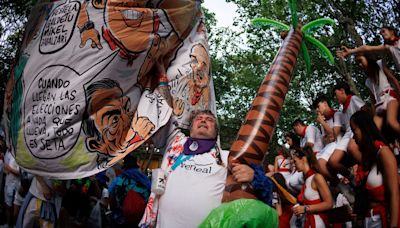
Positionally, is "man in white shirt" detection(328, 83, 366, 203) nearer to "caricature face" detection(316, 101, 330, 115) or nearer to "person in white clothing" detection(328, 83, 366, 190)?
"person in white clothing" detection(328, 83, 366, 190)

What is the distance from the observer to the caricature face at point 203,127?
3.38m

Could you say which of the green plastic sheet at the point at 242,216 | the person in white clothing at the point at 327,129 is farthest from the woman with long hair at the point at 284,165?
the green plastic sheet at the point at 242,216

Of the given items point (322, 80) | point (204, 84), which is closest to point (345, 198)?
point (204, 84)

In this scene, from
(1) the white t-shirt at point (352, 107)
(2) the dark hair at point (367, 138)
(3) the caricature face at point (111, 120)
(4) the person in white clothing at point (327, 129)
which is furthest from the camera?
(1) the white t-shirt at point (352, 107)

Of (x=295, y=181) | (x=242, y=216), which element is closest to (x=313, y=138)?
(x=295, y=181)

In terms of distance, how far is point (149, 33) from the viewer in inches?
139

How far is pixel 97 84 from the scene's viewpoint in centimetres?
338

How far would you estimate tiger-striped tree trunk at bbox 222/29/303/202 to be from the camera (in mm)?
2764

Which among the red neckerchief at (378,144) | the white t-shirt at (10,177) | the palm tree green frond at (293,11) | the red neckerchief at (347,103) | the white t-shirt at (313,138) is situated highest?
the palm tree green frond at (293,11)

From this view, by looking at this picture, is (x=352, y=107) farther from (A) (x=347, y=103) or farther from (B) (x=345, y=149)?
(B) (x=345, y=149)

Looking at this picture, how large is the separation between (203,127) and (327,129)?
2.84 meters

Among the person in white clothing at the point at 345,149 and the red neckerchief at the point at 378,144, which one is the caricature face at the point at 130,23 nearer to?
the red neckerchief at the point at 378,144

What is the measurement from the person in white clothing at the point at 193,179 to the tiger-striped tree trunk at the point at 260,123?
0.31 m

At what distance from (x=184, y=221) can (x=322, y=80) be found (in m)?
14.3
